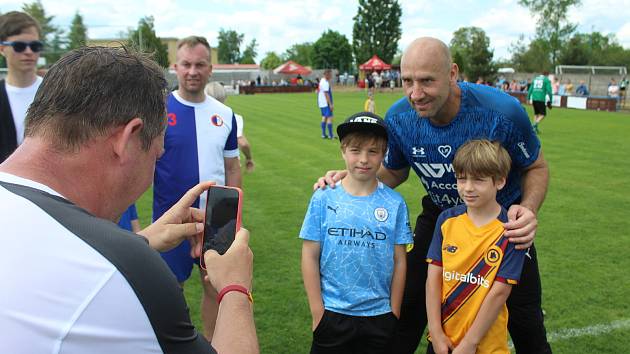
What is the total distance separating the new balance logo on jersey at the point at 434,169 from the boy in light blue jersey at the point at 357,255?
13.7 inches

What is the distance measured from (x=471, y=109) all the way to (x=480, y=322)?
1.30 meters

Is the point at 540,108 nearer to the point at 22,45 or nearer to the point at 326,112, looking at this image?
the point at 326,112

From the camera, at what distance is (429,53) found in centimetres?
311

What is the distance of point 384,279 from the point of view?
3.13m

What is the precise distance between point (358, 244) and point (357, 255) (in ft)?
0.22

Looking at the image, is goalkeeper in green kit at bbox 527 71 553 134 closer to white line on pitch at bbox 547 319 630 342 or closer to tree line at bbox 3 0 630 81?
white line on pitch at bbox 547 319 630 342

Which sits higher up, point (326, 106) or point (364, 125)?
point (364, 125)

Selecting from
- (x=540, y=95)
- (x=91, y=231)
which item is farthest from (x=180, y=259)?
(x=540, y=95)

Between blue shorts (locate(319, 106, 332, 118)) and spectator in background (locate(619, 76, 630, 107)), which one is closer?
blue shorts (locate(319, 106, 332, 118))

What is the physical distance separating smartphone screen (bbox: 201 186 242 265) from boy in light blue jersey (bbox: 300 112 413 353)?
1.02m

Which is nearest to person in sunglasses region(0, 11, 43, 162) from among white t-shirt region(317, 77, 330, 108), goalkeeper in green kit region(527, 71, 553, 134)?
white t-shirt region(317, 77, 330, 108)

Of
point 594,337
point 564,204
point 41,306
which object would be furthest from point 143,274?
point 564,204

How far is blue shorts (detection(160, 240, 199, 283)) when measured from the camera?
3.96m

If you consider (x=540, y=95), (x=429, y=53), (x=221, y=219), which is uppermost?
(x=429, y=53)
